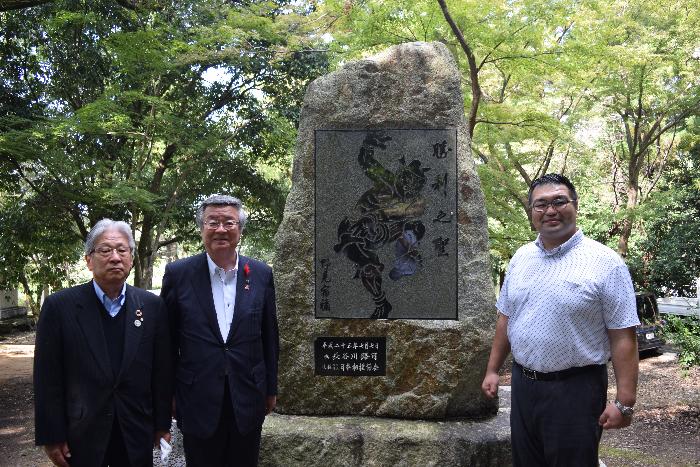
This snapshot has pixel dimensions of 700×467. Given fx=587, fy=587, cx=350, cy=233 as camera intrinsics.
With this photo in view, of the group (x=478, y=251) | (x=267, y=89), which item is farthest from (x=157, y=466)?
(x=267, y=89)

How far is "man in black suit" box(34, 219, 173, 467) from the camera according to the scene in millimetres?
2178

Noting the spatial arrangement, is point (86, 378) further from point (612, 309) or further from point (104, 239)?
point (612, 309)

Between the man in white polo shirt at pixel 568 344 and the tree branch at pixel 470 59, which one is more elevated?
the tree branch at pixel 470 59

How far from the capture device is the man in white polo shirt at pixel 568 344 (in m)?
2.35

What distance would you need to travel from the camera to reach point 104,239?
2.29 m

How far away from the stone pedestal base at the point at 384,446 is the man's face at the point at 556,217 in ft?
4.73

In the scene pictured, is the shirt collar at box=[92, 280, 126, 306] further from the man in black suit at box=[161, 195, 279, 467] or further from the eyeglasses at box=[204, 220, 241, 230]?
the eyeglasses at box=[204, 220, 241, 230]

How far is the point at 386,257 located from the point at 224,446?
1.65 meters

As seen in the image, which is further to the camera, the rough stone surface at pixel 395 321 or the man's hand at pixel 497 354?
the rough stone surface at pixel 395 321


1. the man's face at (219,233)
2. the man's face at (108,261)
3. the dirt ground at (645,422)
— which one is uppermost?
the man's face at (219,233)

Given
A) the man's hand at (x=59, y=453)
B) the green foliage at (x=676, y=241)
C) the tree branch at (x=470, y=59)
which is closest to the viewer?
the man's hand at (x=59, y=453)

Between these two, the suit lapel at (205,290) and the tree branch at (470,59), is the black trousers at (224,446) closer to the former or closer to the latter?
the suit lapel at (205,290)

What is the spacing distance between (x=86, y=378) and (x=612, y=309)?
2.06m

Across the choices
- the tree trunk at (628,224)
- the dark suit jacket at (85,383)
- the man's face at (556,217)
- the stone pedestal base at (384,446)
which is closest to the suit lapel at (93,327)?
the dark suit jacket at (85,383)
